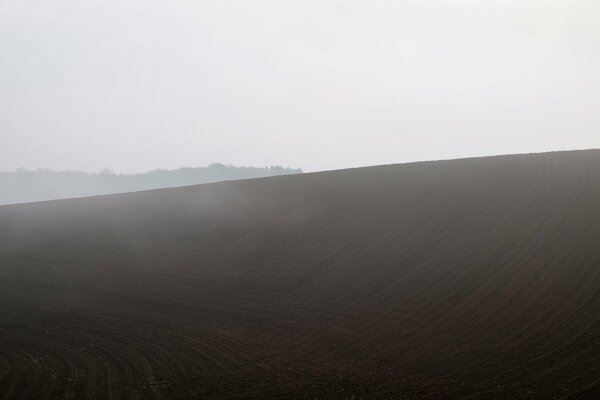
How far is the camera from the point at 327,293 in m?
20.3

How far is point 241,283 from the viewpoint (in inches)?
865

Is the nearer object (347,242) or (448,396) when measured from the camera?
(448,396)

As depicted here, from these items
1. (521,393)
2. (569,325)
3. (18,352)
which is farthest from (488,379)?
(18,352)

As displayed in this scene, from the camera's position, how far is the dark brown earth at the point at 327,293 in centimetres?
1198

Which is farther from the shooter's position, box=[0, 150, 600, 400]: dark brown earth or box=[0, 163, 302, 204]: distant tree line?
box=[0, 163, 302, 204]: distant tree line

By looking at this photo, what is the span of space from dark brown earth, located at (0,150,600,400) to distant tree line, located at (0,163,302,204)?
98109 millimetres

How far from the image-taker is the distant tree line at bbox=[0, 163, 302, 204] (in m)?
136

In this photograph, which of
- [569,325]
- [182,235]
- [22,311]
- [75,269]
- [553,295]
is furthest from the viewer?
[182,235]

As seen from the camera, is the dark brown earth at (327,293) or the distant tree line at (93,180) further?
the distant tree line at (93,180)

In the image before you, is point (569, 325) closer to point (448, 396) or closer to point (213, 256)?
point (448, 396)

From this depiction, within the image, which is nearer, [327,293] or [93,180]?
[327,293]

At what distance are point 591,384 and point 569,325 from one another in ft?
14.6

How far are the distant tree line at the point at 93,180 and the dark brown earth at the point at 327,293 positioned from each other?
98109 millimetres

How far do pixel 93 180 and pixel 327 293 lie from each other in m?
136
